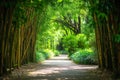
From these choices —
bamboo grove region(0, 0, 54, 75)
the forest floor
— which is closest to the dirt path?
the forest floor

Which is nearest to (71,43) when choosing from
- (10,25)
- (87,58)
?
(87,58)

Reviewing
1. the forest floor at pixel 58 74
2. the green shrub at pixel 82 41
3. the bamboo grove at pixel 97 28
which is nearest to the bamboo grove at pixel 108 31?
the bamboo grove at pixel 97 28

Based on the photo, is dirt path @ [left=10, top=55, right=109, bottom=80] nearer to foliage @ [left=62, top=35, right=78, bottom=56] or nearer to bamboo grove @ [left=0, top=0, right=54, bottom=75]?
bamboo grove @ [left=0, top=0, right=54, bottom=75]

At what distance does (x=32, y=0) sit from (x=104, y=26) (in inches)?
135

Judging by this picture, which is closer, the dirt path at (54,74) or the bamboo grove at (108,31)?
the bamboo grove at (108,31)

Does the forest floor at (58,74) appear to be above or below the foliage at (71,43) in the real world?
below

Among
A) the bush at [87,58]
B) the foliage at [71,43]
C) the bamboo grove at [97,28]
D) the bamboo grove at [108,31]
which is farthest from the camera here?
the foliage at [71,43]

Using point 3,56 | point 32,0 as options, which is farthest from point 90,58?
point 3,56

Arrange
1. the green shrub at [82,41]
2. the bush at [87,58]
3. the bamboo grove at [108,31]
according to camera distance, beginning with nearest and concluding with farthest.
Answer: the bamboo grove at [108,31], the bush at [87,58], the green shrub at [82,41]

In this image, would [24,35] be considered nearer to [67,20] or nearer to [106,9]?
[106,9]

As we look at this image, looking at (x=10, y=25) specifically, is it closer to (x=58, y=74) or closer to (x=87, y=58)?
(x=58, y=74)

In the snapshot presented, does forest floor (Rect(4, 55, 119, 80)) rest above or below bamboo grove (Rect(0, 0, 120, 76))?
below

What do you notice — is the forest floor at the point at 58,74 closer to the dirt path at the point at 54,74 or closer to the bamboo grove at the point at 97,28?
the dirt path at the point at 54,74

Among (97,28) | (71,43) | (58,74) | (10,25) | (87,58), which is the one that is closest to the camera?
(10,25)
